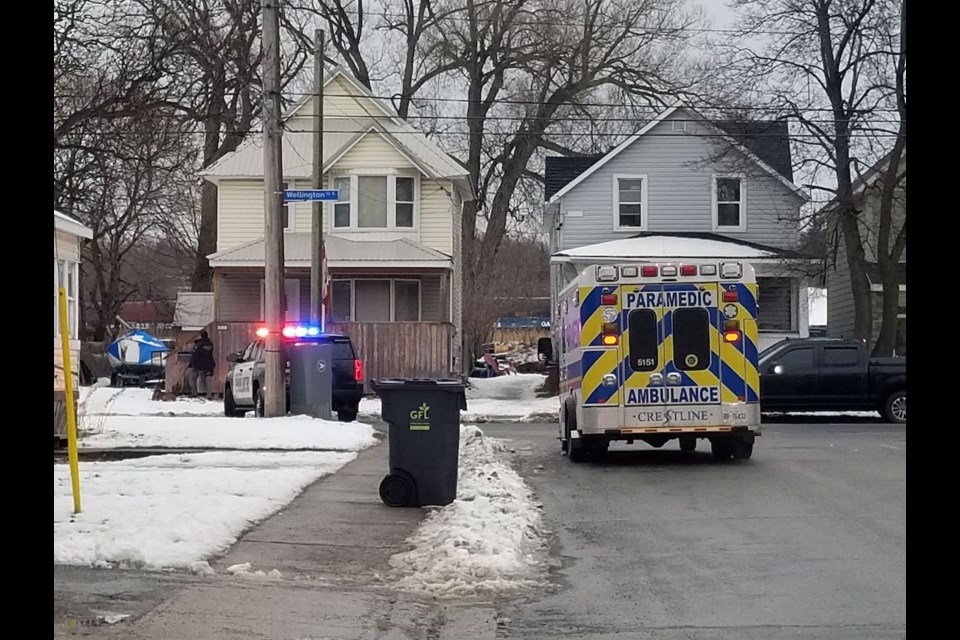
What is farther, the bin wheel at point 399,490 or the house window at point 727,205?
the house window at point 727,205

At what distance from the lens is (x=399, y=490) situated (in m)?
12.4

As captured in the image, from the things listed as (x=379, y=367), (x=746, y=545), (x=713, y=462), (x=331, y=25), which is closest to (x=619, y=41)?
(x=331, y=25)

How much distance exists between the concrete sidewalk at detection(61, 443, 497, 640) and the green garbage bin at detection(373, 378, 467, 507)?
0.84m

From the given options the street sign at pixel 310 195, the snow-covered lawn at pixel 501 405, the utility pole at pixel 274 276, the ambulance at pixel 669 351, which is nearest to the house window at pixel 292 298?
the snow-covered lawn at pixel 501 405

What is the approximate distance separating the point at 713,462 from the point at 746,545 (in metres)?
6.69

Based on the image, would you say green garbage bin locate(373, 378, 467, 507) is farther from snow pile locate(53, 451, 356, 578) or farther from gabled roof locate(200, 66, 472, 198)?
gabled roof locate(200, 66, 472, 198)

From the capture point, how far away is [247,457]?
16.2m

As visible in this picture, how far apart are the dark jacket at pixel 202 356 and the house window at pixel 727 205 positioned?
15.7 m

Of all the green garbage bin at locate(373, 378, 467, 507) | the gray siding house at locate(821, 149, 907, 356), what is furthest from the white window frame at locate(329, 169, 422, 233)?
the green garbage bin at locate(373, 378, 467, 507)

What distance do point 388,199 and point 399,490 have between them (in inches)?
1014

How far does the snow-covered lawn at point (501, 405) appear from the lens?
27906mm

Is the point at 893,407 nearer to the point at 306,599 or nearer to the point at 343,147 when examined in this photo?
the point at 343,147

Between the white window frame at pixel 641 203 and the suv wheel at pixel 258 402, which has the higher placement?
the white window frame at pixel 641 203

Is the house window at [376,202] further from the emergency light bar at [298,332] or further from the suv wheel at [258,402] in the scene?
the suv wheel at [258,402]
